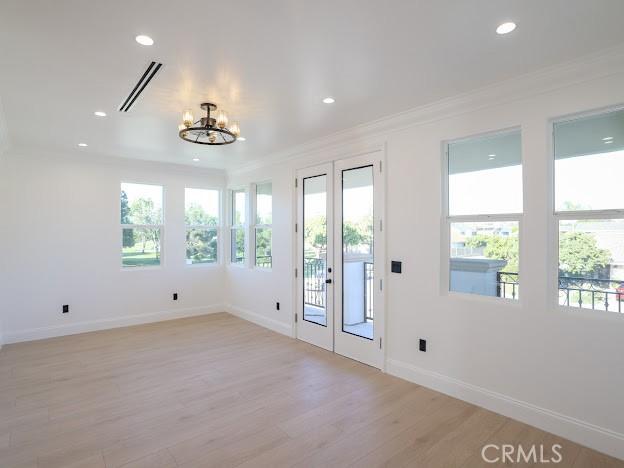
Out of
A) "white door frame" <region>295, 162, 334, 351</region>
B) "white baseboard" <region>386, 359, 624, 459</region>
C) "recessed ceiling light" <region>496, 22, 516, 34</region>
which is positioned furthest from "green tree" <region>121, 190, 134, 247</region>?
"recessed ceiling light" <region>496, 22, 516, 34</region>

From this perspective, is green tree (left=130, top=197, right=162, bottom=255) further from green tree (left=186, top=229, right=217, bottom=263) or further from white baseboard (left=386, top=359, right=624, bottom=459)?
white baseboard (left=386, top=359, right=624, bottom=459)

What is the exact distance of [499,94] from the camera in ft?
9.37

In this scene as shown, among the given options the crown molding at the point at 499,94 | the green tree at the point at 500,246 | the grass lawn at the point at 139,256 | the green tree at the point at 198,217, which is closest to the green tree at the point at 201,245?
the green tree at the point at 198,217

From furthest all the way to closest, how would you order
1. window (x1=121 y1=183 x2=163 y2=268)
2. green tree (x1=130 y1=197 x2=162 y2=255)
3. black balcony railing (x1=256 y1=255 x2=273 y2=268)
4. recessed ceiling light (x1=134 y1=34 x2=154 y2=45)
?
green tree (x1=130 y1=197 x2=162 y2=255)
window (x1=121 y1=183 x2=163 y2=268)
black balcony railing (x1=256 y1=255 x2=273 y2=268)
recessed ceiling light (x1=134 y1=34 x2=154 y2=45)

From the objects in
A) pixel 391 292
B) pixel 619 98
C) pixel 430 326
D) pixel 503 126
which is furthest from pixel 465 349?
pixel 619 98

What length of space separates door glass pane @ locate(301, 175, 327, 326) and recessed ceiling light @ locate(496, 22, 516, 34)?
8.55 feet

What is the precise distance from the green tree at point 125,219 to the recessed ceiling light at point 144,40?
3943 mm

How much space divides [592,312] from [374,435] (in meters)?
1.76

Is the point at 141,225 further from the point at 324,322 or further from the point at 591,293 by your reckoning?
the point at 591,293

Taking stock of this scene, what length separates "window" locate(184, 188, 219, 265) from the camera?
248 inches

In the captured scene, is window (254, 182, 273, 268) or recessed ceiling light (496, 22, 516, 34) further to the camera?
window (254, 182, 273, 268)

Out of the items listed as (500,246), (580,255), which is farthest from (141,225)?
(580,255)

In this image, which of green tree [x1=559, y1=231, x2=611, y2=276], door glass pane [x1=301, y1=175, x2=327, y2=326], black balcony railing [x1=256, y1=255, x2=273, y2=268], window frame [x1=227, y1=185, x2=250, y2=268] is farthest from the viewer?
window frame [x1=227, y1=185, x2=250, y2=268]

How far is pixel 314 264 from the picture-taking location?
4691 millimetres
